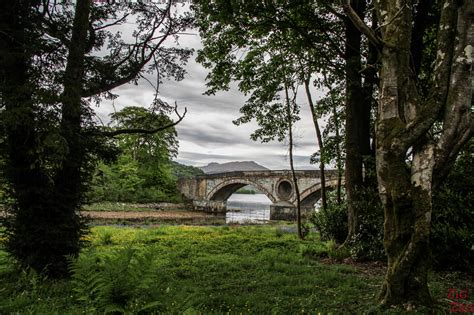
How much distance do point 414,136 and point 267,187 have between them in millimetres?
36428

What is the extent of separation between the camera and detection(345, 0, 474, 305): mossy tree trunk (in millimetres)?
3971

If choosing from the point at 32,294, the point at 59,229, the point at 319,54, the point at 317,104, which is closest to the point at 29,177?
the point at 59,229

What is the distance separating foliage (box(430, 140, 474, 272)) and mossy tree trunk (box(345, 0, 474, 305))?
2480mm

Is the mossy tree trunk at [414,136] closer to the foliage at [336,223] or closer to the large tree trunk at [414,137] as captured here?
the large tree trunk at [414,137]

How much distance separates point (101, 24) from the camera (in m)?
7.69

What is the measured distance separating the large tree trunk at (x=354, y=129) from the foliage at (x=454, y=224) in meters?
2.36

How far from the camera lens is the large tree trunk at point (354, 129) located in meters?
8.82

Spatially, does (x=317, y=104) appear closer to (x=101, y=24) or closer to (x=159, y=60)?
(x=159, y=60)

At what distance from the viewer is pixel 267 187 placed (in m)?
40.2

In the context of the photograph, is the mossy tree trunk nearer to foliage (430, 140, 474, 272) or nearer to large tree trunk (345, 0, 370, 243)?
foliage (430, 140, 474, 272)

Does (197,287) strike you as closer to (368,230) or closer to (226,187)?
(368,230)

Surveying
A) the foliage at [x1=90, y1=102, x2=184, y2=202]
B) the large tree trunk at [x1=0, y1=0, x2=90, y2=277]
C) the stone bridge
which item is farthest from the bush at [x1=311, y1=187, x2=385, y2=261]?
the foliage at [x1=90, y1=102, x2=184, y2=202]

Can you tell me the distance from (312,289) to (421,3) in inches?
293

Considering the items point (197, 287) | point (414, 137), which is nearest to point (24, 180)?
point (197, 287)
